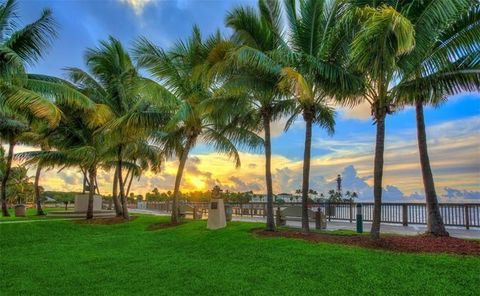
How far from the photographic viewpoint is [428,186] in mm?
11180

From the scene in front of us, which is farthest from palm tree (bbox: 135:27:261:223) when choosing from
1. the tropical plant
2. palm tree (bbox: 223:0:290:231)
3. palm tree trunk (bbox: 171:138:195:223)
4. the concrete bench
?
the tropical plant

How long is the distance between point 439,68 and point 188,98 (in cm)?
1004

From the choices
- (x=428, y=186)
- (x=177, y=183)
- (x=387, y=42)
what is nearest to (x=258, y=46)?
(x=387, y=42)

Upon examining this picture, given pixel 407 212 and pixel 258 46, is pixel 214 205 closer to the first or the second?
pixel 258 46

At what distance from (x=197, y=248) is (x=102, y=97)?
13.2 meters

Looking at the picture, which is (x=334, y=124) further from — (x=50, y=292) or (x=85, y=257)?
(x=50, y=292)

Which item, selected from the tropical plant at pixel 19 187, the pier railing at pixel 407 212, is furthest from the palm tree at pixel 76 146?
the tropical plant at pixel 19 187

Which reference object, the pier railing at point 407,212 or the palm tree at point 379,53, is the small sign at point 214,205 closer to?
the pier railing at point 407,212

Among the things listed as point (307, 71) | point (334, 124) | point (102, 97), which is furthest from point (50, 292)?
point (102, 97)

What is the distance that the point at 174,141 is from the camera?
19609 mm

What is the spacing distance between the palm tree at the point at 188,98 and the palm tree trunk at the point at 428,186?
6736 mm

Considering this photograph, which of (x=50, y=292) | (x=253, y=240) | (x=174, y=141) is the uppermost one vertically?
(x=174, y=141)

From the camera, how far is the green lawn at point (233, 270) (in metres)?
6.86

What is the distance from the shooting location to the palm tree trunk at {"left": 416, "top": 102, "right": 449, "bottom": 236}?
35.8ft
